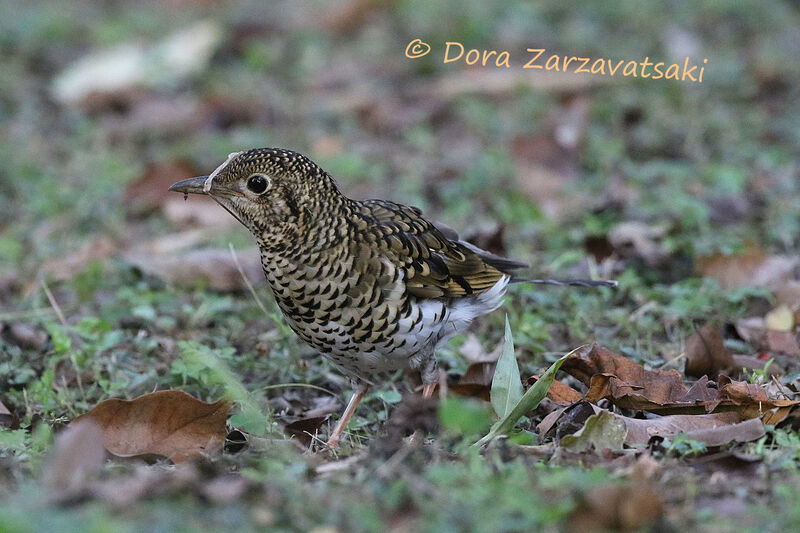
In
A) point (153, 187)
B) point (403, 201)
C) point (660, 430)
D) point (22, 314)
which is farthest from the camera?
point (153, 187)

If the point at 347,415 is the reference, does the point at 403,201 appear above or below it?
above

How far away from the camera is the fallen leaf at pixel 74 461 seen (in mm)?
3082

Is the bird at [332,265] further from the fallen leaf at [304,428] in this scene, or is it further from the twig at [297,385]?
the twig at [297,385]

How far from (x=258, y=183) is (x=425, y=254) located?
2.57 feet

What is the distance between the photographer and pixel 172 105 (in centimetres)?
902

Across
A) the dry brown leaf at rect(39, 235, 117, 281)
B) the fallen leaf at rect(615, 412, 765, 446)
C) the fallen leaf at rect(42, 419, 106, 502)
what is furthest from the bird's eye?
the dry brown leaf at rect(39, 235, 117, 281)

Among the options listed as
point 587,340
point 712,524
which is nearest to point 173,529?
point 712,524

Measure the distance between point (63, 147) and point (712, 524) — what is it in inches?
261

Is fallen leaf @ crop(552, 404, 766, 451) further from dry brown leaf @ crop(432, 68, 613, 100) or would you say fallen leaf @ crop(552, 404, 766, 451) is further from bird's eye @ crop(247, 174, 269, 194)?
dry brown leaf @ crop(432, 68, 613, 100)

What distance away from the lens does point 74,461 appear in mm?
3158

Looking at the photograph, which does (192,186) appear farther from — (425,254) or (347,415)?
(347,415)

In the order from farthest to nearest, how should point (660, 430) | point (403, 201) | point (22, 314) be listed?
point (403, 201)
point (22, 314)
point (660, 430)

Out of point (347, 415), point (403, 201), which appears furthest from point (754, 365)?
point (403, 201)

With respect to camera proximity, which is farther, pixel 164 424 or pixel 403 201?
pixel 403 201
